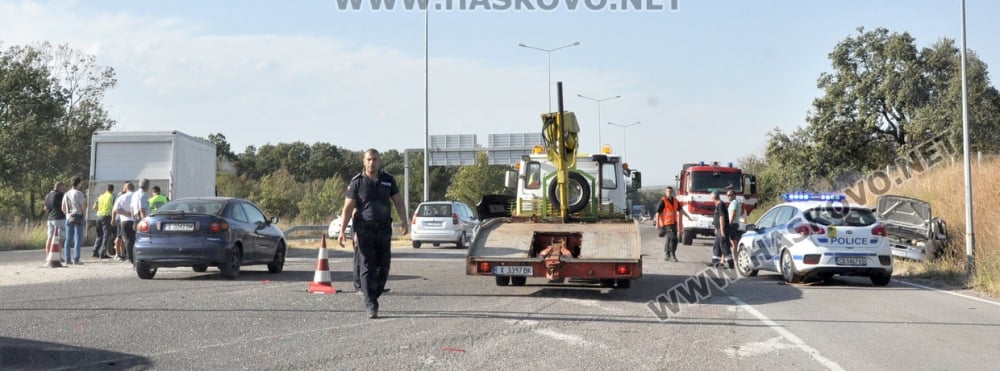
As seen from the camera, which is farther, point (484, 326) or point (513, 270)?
point (513, 270)

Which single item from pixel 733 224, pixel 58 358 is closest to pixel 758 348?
pixel 58 358

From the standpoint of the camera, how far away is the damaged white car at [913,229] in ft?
58.3

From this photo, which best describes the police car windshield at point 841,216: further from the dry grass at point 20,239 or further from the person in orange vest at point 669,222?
the dry grass at point 20,239

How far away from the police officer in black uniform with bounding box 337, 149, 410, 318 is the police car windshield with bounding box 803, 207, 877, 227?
7552mm

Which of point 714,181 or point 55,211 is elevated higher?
point 714,181

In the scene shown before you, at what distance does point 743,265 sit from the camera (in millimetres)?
16844

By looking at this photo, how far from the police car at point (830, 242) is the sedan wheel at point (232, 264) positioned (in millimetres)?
8755

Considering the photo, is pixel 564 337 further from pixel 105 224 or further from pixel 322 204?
pixel 322 204

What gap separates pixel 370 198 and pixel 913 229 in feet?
42.0

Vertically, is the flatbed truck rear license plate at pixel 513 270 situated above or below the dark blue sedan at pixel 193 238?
below

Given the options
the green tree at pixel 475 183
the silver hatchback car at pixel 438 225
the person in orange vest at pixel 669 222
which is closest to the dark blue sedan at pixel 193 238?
the person in orange vest at pixel 669 222

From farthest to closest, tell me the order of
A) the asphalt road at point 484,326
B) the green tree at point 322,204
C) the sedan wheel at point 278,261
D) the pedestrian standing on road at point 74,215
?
the green tree at point 322,204 → the pedestrian standing on road at point 74,215 → the sedan wheel at point 278,261 → the asphalt road at point 484,326

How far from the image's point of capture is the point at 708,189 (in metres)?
30.2

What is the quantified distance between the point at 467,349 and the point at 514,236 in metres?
5.04
